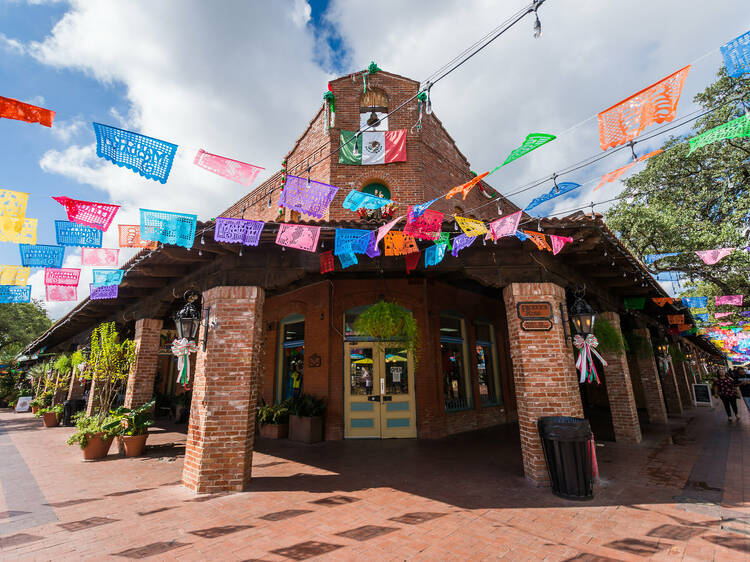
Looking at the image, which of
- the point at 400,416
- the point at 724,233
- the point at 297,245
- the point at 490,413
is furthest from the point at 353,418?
the point at 724,233

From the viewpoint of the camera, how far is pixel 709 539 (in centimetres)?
326

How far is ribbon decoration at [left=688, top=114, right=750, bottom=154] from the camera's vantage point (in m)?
3.23

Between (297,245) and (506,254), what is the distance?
135 inches

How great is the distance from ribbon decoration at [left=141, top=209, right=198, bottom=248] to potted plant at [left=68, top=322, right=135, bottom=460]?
4.59 meters

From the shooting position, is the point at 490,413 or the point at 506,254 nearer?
the point at 506,254

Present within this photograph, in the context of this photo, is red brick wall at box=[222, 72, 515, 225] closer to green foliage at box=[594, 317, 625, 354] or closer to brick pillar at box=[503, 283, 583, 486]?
green foliage at box=[594, 317, 625, 354]

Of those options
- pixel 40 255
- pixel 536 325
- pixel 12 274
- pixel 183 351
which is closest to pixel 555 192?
pixel 536 325

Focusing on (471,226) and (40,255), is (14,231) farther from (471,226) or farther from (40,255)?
(471,226)

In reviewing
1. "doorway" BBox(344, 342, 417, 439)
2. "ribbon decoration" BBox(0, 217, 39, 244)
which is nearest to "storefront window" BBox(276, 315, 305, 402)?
"doorway" BBox(344, 342, 417, 439)

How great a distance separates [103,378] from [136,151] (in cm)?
605

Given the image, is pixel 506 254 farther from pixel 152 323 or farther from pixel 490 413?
A: pixel 152 323

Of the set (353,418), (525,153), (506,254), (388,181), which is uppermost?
(388,181)

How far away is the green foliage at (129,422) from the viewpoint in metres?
→ 7.06

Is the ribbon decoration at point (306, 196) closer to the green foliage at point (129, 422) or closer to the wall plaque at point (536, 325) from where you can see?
the wall plaque at point (536, 325)
